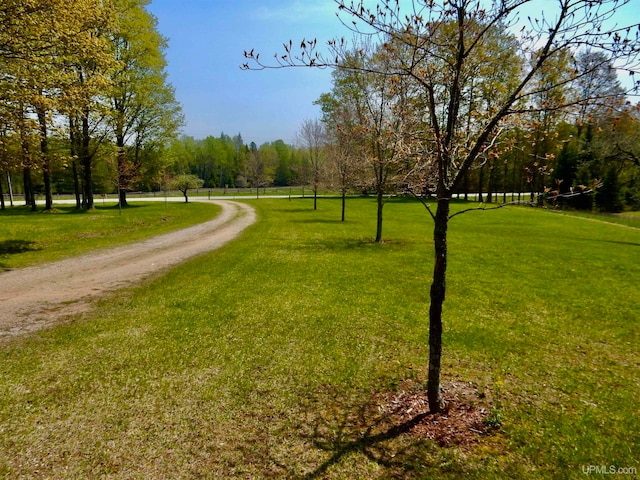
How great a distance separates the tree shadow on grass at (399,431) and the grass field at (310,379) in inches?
0.9

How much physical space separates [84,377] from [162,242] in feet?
40.5

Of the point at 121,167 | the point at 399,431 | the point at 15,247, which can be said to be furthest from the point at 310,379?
the point at 121,167

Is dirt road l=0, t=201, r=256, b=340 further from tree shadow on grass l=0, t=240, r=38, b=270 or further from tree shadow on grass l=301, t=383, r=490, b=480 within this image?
tree shadow on grass l=301, t=383, r=490, b=480

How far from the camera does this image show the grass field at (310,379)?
3.51 meters

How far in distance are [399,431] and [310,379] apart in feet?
5.06

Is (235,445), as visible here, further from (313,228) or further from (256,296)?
(313,228)

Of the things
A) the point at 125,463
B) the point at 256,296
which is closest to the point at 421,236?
the point at 256,296

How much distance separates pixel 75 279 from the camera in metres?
9.98

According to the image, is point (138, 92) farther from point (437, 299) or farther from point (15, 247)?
point (437, 299)

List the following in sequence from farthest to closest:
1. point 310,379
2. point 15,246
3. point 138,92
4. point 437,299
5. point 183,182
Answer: point 183,182
point 138,92
point 15,246
point 310,379
point 437,299

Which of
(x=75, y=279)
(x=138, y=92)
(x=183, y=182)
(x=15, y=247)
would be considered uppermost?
(x=138, y=92)

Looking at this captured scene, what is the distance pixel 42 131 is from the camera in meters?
14.3

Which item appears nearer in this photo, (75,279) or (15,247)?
(75,279)

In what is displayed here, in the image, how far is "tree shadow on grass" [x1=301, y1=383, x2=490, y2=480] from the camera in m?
3.50
